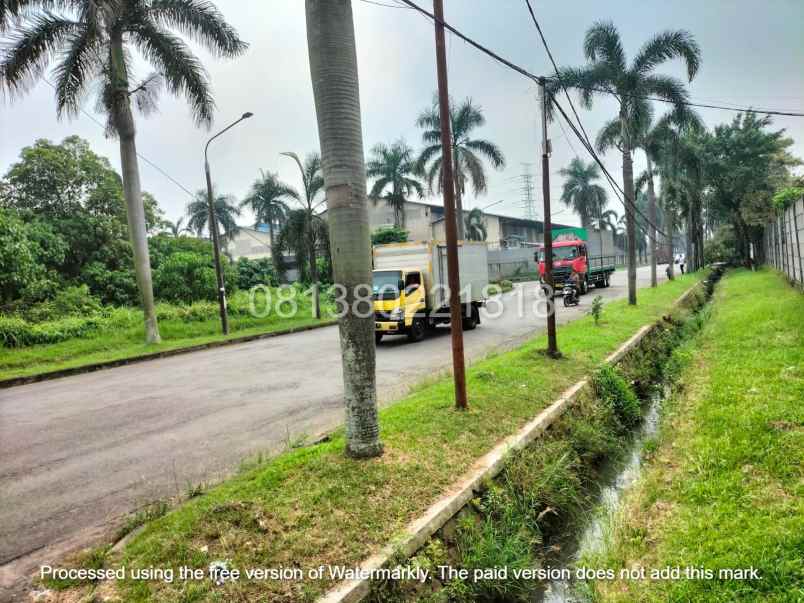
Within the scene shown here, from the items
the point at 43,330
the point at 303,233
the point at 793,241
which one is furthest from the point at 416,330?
the point at 793,241

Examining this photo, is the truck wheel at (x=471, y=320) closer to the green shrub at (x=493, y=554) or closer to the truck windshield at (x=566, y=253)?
the green shrub at (x=493, y=554)

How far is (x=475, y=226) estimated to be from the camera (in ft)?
169

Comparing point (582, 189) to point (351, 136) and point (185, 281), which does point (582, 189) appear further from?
point (351, 136)

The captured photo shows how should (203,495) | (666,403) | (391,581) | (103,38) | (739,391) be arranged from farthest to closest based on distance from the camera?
(103,38) → (666,403) → (739,391) → (203,495) → (391,581)

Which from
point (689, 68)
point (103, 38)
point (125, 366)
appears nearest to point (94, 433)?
point (125, 366)

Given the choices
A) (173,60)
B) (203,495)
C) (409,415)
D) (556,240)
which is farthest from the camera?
(556,240)

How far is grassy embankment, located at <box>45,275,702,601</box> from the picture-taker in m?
3.05

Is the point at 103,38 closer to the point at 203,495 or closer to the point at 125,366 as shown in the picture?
the point at 125,366

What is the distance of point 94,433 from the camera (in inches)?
260

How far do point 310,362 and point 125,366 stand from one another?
6.02 m

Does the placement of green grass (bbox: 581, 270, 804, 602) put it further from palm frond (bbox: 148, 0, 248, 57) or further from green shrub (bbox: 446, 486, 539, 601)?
palm frond (bbox: 148, 0, 248, 57)

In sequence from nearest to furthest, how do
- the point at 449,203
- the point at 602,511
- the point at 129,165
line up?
the point at 602,511 → the point at 449,203 → the point at 129,165

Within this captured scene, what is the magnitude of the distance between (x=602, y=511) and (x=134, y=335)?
1693 cm

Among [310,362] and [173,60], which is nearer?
[310,362]
